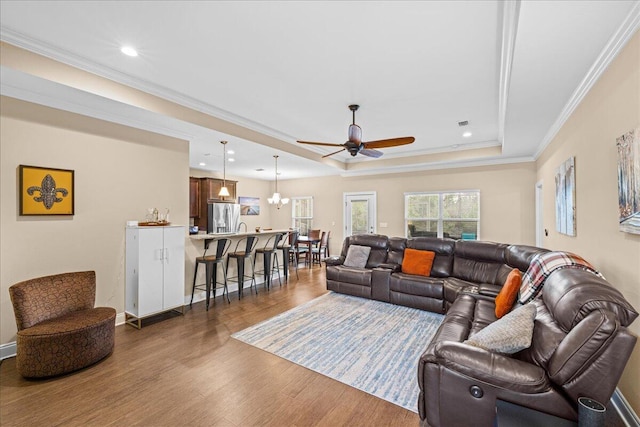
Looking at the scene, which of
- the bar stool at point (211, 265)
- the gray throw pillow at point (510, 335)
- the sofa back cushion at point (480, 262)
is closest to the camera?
the gray throw pillow at point (510, 335)

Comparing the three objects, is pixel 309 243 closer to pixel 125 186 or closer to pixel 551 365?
pixel 125 186

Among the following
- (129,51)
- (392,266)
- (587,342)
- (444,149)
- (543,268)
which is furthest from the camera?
(444,149)

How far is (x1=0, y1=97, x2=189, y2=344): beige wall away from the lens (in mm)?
2842

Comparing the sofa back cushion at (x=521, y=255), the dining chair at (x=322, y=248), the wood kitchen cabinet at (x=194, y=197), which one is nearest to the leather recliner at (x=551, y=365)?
the sofa back cushion at (x=521, y=255)

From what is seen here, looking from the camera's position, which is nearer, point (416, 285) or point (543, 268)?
point (543, 268)

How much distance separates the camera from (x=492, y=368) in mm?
1563

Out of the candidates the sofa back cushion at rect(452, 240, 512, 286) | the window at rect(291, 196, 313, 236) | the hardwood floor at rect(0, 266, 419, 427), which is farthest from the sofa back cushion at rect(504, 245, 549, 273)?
the window at rect(291, 196, 313, 236)

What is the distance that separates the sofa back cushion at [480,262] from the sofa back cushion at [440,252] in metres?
0.08

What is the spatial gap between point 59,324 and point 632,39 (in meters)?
5.01

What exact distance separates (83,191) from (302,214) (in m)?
6.33

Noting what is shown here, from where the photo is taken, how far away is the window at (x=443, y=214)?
255 inches

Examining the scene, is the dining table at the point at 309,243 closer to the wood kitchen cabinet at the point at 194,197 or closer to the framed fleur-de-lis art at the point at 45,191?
the wood kitchen cabinet at the point at 194,197

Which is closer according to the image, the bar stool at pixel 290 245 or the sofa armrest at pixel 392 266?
the sofa armrest at pixel 392 266

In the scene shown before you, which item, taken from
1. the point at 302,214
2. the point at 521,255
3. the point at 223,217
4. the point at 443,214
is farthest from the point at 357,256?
the point at 223,217
